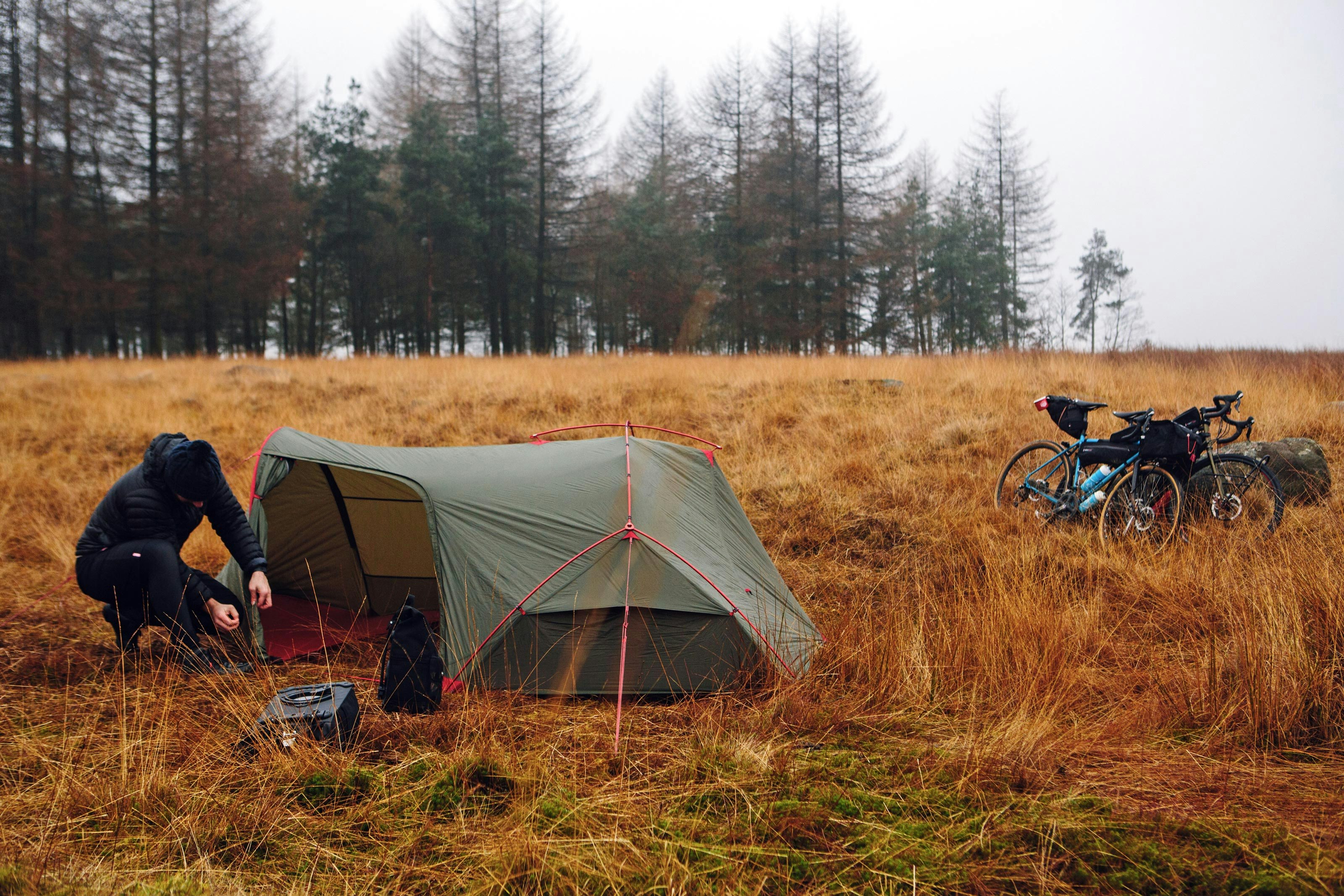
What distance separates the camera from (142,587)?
415 cm

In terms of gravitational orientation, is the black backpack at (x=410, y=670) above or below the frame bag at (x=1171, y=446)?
below

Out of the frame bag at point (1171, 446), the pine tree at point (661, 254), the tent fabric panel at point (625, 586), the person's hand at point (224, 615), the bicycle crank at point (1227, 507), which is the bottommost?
the person's hand at point (224, 615)

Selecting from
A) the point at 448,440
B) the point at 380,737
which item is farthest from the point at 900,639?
the point at 448,440

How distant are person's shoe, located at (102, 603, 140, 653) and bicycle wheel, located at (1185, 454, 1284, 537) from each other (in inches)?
282

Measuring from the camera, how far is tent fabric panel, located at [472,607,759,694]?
13.0 ft

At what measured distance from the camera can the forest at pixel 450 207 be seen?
20.1 metres

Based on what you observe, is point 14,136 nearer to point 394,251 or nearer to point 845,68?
point 394,251

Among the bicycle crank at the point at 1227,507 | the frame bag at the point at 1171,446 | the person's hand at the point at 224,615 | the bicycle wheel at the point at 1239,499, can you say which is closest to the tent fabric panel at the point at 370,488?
the person's hand at the point at 224,615

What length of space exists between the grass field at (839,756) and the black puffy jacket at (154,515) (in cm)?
70

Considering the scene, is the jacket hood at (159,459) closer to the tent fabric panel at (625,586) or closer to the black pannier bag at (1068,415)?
the tent fabric panel at (625,586)

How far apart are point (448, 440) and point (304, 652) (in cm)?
518

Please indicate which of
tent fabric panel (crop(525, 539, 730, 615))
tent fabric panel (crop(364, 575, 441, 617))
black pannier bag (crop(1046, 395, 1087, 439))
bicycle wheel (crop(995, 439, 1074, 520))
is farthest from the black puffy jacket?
black pannier bag (crop(1046, 395, 1087, 439))

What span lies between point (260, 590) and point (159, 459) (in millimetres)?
942

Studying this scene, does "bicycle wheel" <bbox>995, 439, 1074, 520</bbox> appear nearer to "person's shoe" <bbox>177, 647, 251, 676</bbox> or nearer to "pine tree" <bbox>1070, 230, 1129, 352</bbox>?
"person's shoe" <bbox>177, 647, 251, 676</bbox>
